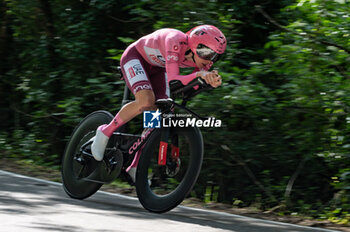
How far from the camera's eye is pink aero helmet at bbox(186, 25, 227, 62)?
4840 mm

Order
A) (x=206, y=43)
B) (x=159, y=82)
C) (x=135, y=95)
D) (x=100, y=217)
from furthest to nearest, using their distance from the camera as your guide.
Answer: (x=159, y=82) → (x=135, y=95) → (x=100, y=217) → (x=206, y=43)

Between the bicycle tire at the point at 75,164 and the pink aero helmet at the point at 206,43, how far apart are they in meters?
1.44

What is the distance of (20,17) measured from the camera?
10.7 meters

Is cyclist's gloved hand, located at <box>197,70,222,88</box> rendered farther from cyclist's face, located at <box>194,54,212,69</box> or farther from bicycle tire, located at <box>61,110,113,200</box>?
bicycle tire, located at <box>61,110,113,200</box>

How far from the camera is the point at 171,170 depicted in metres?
5.09

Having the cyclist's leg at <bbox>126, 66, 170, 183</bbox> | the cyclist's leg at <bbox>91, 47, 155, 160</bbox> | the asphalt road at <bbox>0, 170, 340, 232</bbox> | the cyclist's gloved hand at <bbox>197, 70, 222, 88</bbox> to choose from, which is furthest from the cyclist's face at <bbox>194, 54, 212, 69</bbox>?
the asphalt road at <bbox>0, 170, 340, 232</bbox>

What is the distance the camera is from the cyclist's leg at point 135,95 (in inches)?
207

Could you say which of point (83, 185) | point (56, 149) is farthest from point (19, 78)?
point (83, 185)

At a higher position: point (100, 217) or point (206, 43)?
point (206, 43)

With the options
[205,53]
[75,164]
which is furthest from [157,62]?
[75,164]

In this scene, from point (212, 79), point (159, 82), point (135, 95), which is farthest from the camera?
point (159, 82)

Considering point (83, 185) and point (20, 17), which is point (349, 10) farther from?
point (20, 17)

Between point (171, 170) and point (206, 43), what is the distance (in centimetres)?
128

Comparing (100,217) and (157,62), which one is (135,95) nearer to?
(157,62)
